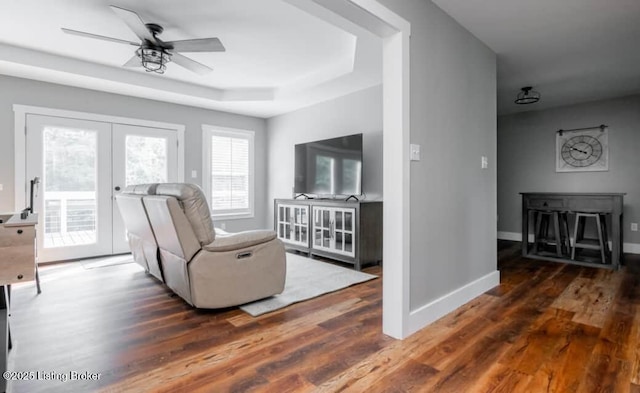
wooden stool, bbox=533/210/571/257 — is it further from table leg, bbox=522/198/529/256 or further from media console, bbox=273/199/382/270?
media console, bbox=273/199/382/270

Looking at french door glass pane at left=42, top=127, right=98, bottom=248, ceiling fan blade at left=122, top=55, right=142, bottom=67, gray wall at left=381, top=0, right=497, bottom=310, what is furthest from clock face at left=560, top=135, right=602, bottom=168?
french door glass pane at left=42, top=127, right=98, bottom=248

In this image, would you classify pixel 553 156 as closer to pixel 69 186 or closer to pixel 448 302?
pixel 448 302

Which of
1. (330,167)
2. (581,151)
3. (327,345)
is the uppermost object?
(581,151)

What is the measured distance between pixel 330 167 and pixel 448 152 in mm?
2234

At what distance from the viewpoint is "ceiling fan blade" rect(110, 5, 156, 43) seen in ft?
7.65

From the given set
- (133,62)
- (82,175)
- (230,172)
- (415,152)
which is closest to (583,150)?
(415,152)

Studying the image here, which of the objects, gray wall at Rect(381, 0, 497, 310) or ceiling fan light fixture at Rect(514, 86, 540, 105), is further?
ceiling fan light fixture at Rect(514, 86, 540, 105)

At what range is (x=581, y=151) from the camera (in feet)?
16.9

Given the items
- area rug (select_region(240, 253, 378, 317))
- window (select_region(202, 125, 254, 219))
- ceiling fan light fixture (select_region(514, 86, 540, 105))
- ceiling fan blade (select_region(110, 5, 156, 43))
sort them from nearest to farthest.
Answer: ceiling fan blade (select_region(110, 5, 156, 43)) → area rug (select_region(240, 253, 378, 317)) → ceiling fan light fixture (select_region(514, 86, 540, 105)) → window (select_region(202, 125, 254, 219))

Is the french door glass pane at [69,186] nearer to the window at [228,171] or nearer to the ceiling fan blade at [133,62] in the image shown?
the window at [228,171]

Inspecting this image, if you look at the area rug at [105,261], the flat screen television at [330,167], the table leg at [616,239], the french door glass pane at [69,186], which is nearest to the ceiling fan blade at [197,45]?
the flat screen television at [330,167]

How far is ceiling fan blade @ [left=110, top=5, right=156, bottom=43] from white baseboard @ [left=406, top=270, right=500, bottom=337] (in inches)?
115

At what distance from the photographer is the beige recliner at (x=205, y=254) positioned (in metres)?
2.41

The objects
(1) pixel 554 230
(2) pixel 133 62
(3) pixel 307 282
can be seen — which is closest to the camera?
(2) pixel 133 62
